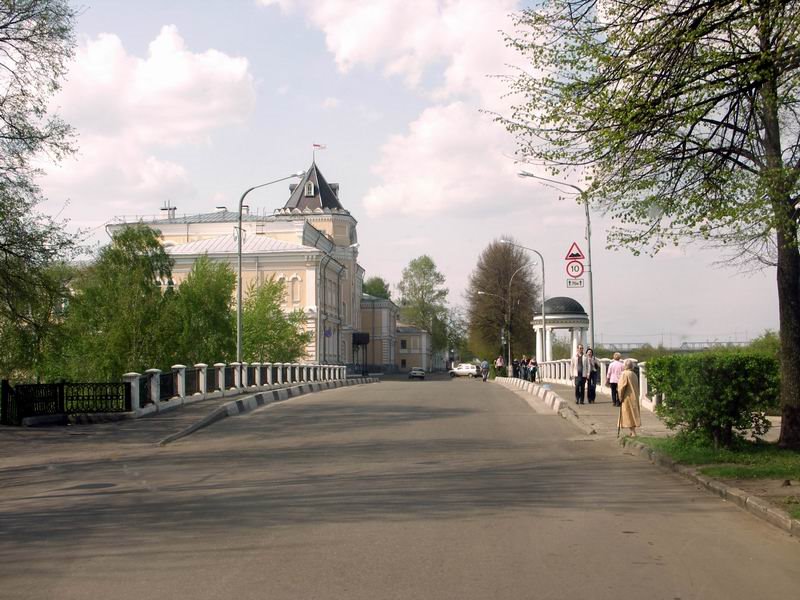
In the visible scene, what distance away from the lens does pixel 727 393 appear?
519 inches

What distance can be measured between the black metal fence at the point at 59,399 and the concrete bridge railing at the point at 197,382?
0.40 m

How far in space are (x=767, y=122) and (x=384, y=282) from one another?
135 m

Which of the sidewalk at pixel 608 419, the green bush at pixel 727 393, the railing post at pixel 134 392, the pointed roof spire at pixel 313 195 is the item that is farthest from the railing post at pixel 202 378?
the pointed roof spire at pixel 313 195

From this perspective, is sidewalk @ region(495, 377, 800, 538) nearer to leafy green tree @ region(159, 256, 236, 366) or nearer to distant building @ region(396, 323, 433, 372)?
leafy green tree @ region(159, 256, 236, 366)

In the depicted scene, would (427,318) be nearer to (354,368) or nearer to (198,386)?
(354,368)

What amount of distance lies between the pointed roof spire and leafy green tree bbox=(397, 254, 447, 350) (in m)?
26.5

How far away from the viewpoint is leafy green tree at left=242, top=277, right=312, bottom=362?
2258 inches

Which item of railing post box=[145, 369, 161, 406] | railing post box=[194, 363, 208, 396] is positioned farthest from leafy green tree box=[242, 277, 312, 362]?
railing post box=[145, 369, 161, 406]

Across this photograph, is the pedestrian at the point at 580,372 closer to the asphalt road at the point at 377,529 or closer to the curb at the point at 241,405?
the curb at the point at 241,405

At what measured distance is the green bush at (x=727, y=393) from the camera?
13242 millimetres

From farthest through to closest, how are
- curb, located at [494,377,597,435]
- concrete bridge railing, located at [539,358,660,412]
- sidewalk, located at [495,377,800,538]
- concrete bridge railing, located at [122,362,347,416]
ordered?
concrete bridge railing, located at [539,358,660,412]
concrete bridge railing, located at [122,362,347,416]
curb, located at [494,377,597,435]
sidewalk, located at [495,377,800,538]

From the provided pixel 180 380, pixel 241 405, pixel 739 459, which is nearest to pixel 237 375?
pixel 180 380

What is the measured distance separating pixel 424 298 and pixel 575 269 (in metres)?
92.7

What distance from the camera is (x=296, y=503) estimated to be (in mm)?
10047
